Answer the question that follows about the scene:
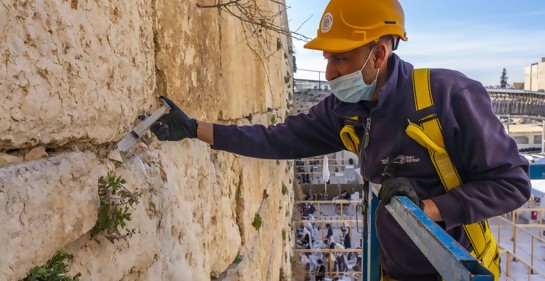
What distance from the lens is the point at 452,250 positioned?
3.15ft

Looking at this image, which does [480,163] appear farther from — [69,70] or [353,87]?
[69,70]

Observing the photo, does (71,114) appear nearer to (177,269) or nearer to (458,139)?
(177,269)

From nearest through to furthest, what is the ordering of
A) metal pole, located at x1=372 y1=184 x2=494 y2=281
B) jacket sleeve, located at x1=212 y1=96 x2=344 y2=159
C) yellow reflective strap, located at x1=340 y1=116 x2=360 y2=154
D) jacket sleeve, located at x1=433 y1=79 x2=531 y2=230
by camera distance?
metal pole, located at x1=372 y1=184 x2=494 y2=281, jacket sleeve, located at x1=433 y1=79 x2=531 y2=230, yellow reflective strap, located at x1=340 y1=116 x2=360 y2=154, jacket sleeve, located at x1=212 y1=96 x2=344 y2=159

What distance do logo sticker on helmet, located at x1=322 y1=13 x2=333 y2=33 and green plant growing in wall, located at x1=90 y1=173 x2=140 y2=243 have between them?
1.04 metres

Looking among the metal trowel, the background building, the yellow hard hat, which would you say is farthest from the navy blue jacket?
the background building

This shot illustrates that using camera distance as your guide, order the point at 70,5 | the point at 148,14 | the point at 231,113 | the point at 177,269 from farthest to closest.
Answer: the point at 231,113
the point at 177,269
the point at 148,14
the point at 70,5

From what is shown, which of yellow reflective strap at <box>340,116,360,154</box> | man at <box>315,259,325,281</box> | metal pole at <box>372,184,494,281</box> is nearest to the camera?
metal pole at <box>372,184,494,281</box>

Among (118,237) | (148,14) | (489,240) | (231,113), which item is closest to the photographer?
(118,237)

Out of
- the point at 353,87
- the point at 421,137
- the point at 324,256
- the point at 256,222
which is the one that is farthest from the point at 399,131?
the point at 324,256

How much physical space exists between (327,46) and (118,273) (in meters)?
1.11

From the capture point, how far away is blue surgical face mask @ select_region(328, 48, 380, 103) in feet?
6.13

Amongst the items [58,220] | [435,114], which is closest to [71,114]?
[58,220]

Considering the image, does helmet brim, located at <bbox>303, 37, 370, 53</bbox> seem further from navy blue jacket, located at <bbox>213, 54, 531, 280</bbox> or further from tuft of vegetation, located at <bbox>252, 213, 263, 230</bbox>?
tuft of vegetation, located at <bbox>252, 213, 263, 230</bbox>

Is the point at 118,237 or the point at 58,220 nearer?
the point at 58,220
